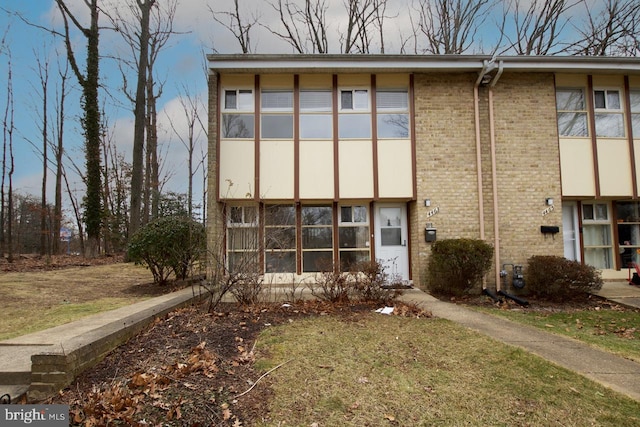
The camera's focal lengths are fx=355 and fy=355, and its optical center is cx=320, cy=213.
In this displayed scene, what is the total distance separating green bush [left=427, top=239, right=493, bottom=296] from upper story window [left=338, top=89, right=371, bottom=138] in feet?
12.4

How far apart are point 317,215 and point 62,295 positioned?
6.43m

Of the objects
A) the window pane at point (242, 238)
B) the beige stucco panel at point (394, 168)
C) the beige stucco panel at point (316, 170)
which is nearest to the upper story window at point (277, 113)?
the beige stucco panel at point (316, 170)

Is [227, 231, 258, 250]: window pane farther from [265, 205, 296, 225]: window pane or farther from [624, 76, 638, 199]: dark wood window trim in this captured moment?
[624, 76, 638, 199]: dark wood window trim

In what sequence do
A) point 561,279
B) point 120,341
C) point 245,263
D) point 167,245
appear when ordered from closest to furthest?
point 120,341 < point 245,263 < point 561,279 < point 167,245

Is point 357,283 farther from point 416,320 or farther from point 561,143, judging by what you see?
point 561,143

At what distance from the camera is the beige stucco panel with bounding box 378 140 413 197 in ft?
32.5

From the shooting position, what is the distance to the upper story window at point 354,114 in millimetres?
10125

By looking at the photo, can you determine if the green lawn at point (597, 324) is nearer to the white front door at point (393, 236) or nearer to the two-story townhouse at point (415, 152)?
the two-story townhouse at point (415, 152)

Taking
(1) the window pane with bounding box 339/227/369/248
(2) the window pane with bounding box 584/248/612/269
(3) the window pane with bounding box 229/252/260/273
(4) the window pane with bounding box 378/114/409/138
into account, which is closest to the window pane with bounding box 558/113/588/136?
(2) the window pane with bounding box 584/248/612/269

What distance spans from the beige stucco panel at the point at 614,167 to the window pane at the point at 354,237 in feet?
22.4

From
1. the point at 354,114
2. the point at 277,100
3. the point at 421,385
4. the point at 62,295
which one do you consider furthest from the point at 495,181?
the point at 62,295

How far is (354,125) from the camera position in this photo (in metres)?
10.2

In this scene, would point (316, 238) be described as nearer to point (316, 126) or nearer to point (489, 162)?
point (316, 126)

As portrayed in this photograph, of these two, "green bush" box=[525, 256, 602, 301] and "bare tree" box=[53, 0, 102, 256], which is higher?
"bare tree" box=[53, 0, 102, 256]
